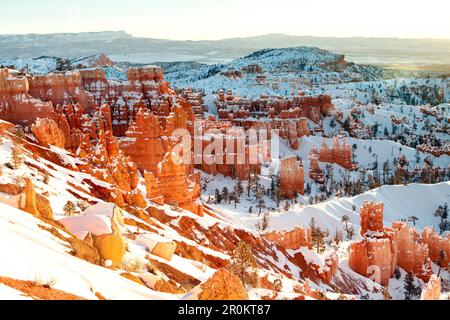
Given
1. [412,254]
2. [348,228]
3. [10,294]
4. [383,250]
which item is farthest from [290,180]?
[10,294]

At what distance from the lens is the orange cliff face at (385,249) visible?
34594 millimetres

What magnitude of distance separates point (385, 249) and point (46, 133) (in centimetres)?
2481

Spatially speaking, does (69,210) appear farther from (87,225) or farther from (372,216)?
(372,216)

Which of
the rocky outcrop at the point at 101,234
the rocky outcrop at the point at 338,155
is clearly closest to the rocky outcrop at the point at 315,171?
the rocky outcrop at the point at 338,155

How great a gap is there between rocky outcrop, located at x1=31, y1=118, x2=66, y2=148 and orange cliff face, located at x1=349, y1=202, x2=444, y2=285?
72.0 ft

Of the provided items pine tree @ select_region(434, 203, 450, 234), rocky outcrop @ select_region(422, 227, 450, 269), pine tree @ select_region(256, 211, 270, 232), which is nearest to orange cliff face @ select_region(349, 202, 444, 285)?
rocky outcrop @ select_region(422, 227, 450, 269)

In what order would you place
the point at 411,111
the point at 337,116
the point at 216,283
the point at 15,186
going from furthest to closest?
1. the point at 411,111
2. the point at 337,116
3. the point at 15,186
4. the point at 216,283

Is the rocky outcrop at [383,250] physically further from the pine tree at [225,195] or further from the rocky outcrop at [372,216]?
the pine tree at [225,195]

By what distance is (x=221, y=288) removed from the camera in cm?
759

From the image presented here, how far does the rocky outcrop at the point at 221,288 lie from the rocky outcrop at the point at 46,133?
18.5 metres

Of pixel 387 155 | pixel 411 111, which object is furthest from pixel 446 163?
pixel 411 111
